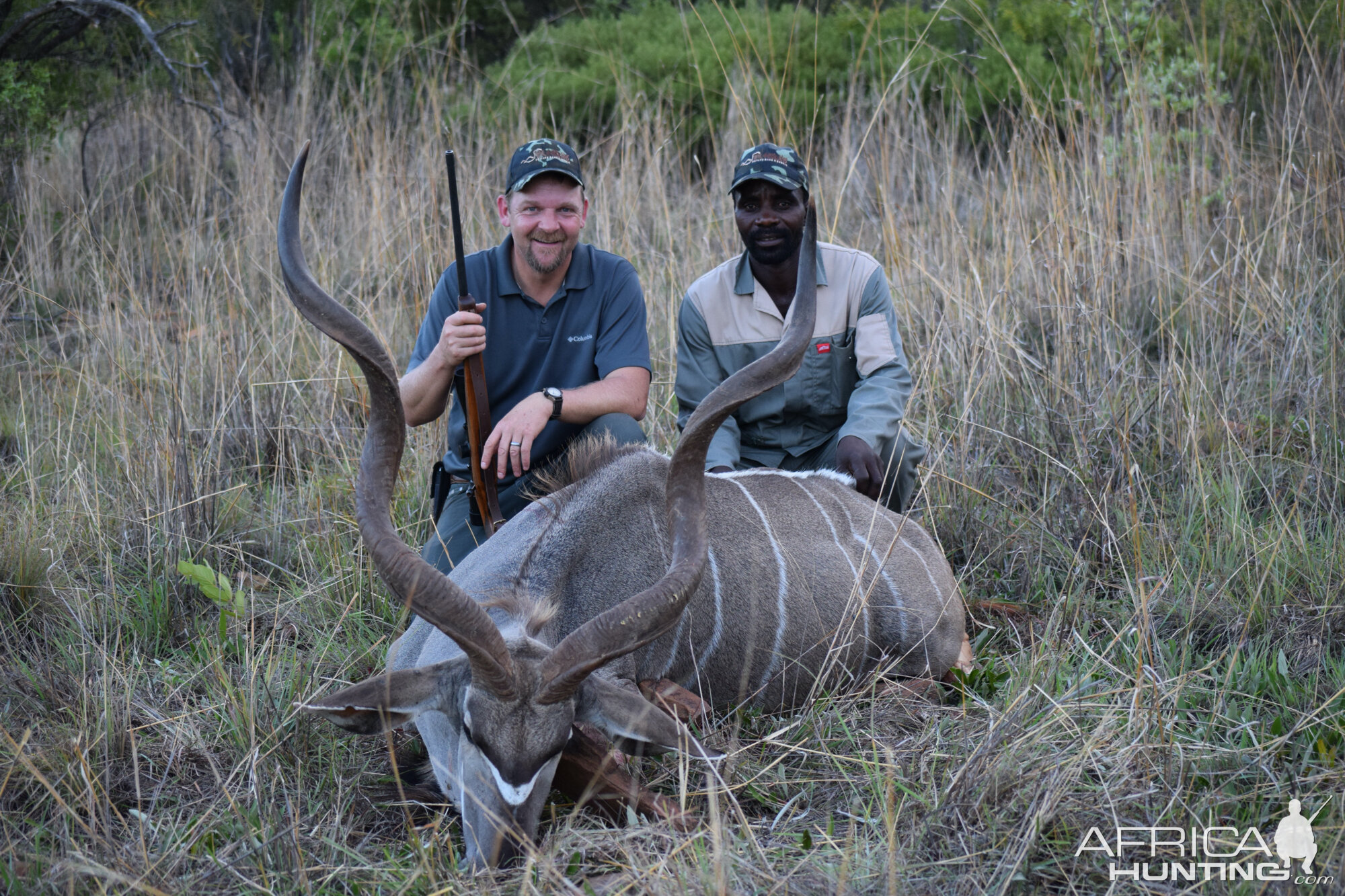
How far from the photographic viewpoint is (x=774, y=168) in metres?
4.64

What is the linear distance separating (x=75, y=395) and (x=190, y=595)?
171 cm

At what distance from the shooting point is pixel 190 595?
13.6ft

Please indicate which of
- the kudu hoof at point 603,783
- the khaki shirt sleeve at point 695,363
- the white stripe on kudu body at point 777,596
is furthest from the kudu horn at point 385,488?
the khaki shirt sleeve at point 695,363

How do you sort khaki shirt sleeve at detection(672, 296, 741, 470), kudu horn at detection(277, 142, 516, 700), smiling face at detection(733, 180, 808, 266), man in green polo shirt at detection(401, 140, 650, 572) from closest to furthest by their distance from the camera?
1. kudu horn at detection(277, 142, 516, 700)
2. man in green polo shirt at detection(401, 140, 650, 572)
3. smiling face at detection(733, 180, 808, 266)
4. khaki shirt sleeve at detection(672, 296, 741, 470)

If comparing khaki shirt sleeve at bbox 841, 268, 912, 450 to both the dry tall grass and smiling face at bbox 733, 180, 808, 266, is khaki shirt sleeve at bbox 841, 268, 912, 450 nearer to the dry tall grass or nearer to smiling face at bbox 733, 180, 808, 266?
smiling face at bbox 733, 180, 808, 266

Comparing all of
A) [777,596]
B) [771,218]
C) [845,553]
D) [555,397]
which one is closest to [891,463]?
[845,553]

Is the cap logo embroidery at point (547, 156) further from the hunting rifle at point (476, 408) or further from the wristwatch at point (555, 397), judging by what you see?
the wristwatch at point (555, 397)

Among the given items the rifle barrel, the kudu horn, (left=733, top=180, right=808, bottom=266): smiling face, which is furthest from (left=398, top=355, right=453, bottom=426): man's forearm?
(left=733, top=180, right=808, bottom=266): smiling face

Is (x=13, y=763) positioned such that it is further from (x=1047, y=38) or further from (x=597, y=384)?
(x=1047, y=38)

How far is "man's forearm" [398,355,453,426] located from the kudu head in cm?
110

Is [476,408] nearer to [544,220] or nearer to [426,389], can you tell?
[426,389]

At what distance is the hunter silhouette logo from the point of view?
259 cm

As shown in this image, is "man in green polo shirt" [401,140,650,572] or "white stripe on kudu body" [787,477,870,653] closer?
"white stripe on kudu body" [787,477,870,653]
